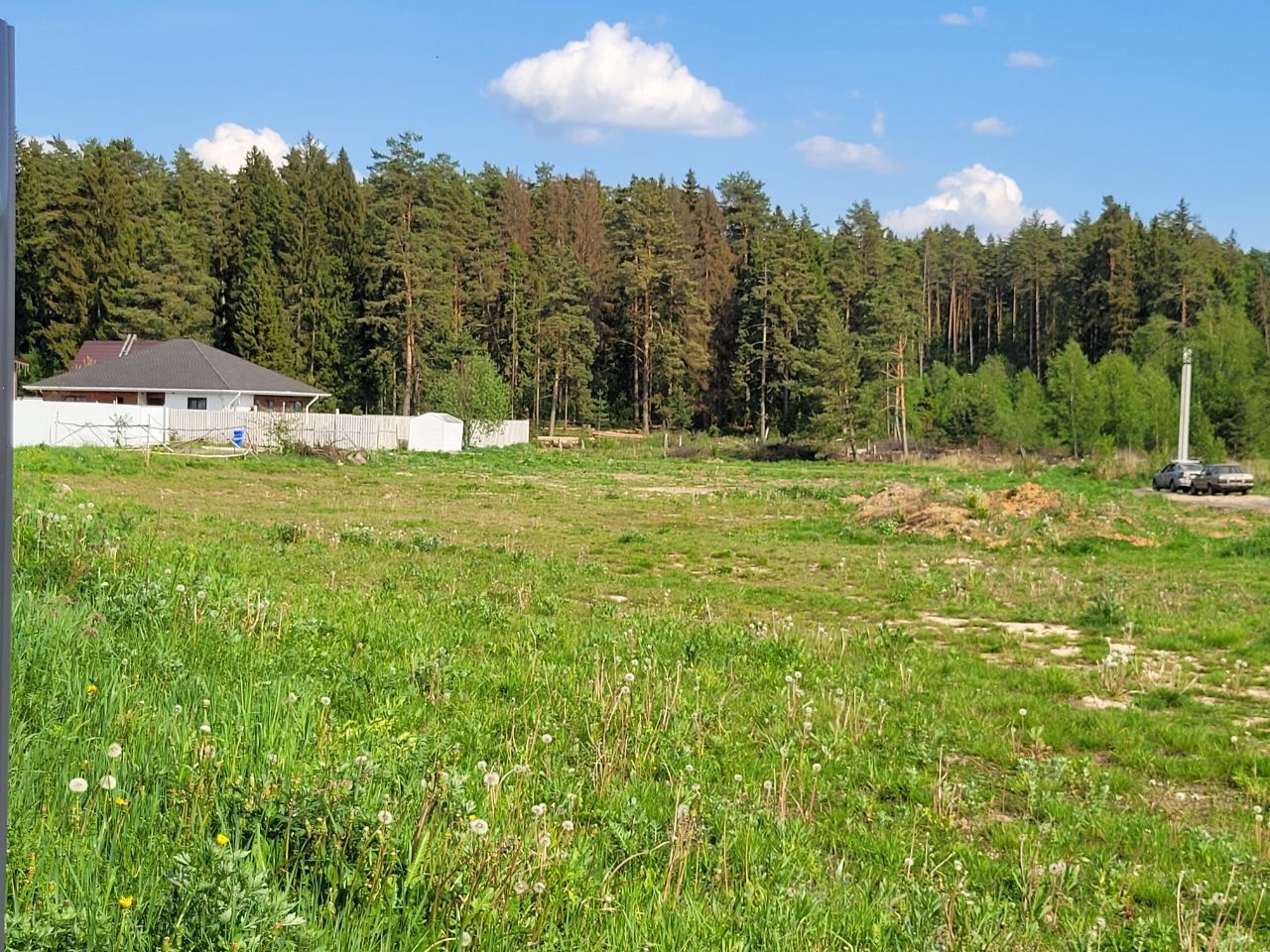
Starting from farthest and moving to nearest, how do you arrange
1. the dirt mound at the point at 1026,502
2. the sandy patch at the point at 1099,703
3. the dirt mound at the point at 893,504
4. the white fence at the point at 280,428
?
the white fence at the point at 280,428 < the dirt mound at the point at 893,504 < the dirt mound at the point at 1026,502 < the sandy patch at the point at 1099,703

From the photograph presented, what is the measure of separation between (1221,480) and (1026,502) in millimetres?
18125

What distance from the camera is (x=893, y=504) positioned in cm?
2302

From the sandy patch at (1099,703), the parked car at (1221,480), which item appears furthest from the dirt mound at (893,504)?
the parked car at (1221,480)

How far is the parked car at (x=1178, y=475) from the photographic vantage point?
36906 mm

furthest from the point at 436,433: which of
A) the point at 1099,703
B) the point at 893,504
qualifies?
the point at 1099,703

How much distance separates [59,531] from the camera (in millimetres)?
8695

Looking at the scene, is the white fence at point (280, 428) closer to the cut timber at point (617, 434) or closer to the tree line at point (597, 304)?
the tree line at point (597, 304)

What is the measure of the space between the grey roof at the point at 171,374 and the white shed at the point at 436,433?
8.25 metres

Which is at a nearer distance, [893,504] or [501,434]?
[893,504]

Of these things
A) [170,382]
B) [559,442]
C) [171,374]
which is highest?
[171,374]

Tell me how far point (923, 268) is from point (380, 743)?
97997 millimetres

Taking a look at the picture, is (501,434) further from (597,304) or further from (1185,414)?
(1185,414)

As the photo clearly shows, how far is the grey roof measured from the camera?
153ft

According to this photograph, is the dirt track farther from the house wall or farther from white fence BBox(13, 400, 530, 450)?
the house wall
